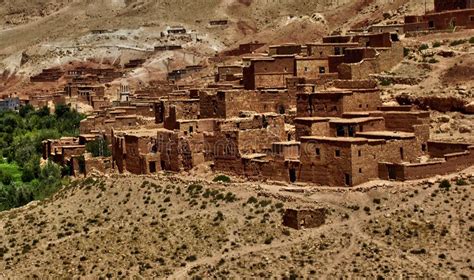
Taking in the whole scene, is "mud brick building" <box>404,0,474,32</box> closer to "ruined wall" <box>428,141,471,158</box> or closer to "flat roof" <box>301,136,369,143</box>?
"ruined wall" <box>428,141,471,158</box>

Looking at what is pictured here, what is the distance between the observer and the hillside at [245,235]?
21.1m

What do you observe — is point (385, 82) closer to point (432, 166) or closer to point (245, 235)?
point (432, 166)

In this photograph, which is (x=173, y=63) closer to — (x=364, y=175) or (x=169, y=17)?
(x=169, y=17)

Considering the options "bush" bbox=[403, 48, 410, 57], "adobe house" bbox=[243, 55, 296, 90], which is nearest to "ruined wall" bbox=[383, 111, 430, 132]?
"adobe house" bbox=[243, 55, 296, 90]

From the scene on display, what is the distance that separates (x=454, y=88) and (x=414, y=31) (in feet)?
26.9

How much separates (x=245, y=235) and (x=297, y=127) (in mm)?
5223

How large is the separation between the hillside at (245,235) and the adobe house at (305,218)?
193mm

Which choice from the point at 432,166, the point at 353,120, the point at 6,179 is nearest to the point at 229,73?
the point at 6,179

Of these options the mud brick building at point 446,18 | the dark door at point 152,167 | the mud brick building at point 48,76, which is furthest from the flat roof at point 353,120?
the mud brick building at point 48,76

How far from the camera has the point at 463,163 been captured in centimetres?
2439

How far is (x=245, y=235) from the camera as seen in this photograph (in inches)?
898

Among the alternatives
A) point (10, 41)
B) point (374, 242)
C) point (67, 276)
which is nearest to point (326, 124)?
point (374, 242)

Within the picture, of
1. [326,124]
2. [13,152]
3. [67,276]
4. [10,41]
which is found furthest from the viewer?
[10,41]

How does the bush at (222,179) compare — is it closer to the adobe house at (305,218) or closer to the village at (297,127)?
the village at (297,127)
